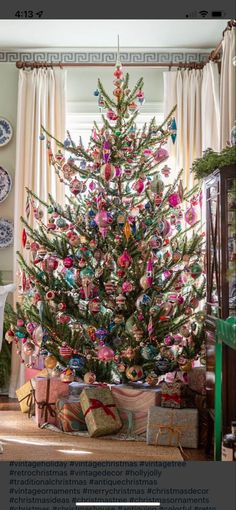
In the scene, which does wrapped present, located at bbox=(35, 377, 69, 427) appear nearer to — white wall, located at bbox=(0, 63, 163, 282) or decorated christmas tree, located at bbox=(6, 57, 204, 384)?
decorated christmas tree, located at bbox=(6, 57, 204, 384)

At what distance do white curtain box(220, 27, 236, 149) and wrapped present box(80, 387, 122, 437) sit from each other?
1.90 metres

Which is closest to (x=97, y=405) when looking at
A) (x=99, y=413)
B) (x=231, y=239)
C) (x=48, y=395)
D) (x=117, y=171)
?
(x=99, y=413)

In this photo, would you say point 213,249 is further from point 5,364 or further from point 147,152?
point 5,364

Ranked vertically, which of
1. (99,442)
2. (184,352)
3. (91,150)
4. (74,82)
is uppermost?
(74,82)

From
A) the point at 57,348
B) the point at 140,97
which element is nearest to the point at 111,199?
the point at 140,97

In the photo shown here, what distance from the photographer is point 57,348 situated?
15.5 feet

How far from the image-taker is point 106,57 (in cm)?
586

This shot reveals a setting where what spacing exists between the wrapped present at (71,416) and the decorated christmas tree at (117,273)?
22 centimetres

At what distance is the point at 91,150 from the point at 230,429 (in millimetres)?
2064

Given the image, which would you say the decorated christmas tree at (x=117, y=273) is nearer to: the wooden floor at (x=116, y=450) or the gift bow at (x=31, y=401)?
the gift bow at (x=31, y=401)

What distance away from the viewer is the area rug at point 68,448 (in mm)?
3879

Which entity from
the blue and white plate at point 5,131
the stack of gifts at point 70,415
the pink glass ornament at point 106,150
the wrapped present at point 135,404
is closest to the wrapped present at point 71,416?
the stack of gifts at point 70,415

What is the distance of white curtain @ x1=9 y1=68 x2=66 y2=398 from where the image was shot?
580 cm

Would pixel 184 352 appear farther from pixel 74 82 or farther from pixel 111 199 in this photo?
→ pixel 74 82
